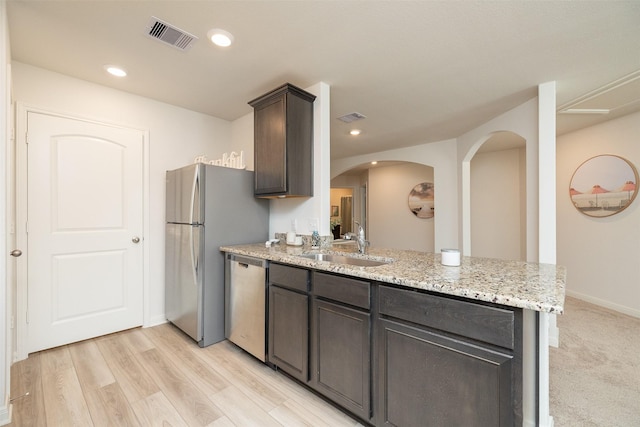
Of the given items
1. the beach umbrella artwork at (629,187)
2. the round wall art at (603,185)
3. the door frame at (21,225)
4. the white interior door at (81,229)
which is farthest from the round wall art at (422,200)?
the door frame at (21,225)

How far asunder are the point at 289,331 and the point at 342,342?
49cm

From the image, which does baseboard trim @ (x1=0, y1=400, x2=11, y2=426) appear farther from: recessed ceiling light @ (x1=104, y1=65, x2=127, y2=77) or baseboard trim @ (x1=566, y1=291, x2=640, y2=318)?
baseboard trim @ (x1=566, y1=291, x2=640, y2=318)

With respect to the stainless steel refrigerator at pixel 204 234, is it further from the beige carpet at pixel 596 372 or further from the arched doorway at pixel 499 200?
the arched doorway at pixel 499 200

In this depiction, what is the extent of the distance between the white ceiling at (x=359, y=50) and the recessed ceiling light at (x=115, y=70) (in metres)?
0.05

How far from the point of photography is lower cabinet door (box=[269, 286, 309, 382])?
73.4 inches

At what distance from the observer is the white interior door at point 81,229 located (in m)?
2.39

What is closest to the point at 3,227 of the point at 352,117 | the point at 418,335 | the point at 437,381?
the point at 418,335

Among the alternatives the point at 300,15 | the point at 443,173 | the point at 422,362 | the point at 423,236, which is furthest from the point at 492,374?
the point at 423,236

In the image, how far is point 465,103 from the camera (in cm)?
307

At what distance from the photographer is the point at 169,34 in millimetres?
1914

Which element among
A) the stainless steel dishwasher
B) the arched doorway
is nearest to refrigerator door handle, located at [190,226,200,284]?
the stainless steel dishwasher

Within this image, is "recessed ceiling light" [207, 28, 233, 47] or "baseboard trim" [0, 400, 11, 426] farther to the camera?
"recessed ceiling light" [207, 28, 233, 47]

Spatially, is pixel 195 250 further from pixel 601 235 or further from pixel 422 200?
pixel 601 235

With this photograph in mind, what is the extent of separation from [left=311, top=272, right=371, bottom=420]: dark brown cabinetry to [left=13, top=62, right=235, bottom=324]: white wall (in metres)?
2.17
